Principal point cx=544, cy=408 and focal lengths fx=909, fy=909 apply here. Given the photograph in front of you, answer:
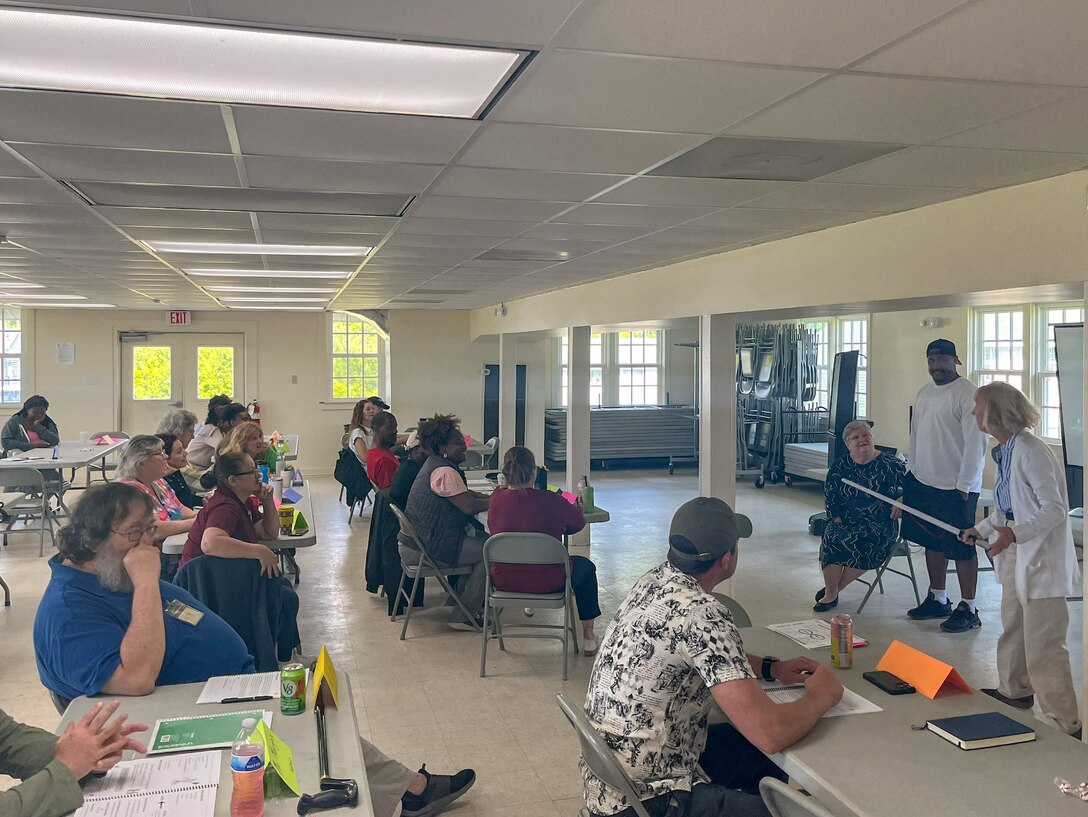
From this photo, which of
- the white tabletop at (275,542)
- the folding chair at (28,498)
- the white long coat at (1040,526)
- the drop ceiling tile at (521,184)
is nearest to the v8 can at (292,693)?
the drop ceiling tile at (521,184)

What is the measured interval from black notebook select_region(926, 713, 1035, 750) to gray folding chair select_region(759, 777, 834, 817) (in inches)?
20.0

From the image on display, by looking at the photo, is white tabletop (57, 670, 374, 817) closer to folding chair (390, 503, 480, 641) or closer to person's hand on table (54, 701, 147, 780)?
person's hand on table (54, 701, 147, 780)

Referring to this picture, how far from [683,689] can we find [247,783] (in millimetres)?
1125

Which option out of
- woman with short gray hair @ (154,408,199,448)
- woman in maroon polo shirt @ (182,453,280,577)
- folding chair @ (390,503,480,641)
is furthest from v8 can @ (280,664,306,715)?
woman with short gray hair @ (154,408,199,448)

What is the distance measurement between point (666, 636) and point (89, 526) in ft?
5.39

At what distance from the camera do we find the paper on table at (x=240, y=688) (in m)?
2.52

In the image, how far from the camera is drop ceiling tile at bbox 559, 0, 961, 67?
182 cm

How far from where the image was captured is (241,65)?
2221mm

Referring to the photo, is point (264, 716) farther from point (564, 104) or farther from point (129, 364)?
point (129, 364)

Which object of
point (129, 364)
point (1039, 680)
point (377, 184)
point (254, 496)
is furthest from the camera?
point (129, 364)

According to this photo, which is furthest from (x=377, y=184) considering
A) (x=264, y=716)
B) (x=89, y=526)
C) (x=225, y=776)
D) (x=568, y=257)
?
(x=568, y=257)

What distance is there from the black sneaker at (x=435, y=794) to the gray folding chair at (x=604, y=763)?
1.27 meters

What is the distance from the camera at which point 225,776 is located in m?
2.05

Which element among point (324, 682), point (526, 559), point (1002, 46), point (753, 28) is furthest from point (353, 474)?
point (1002, 46)
